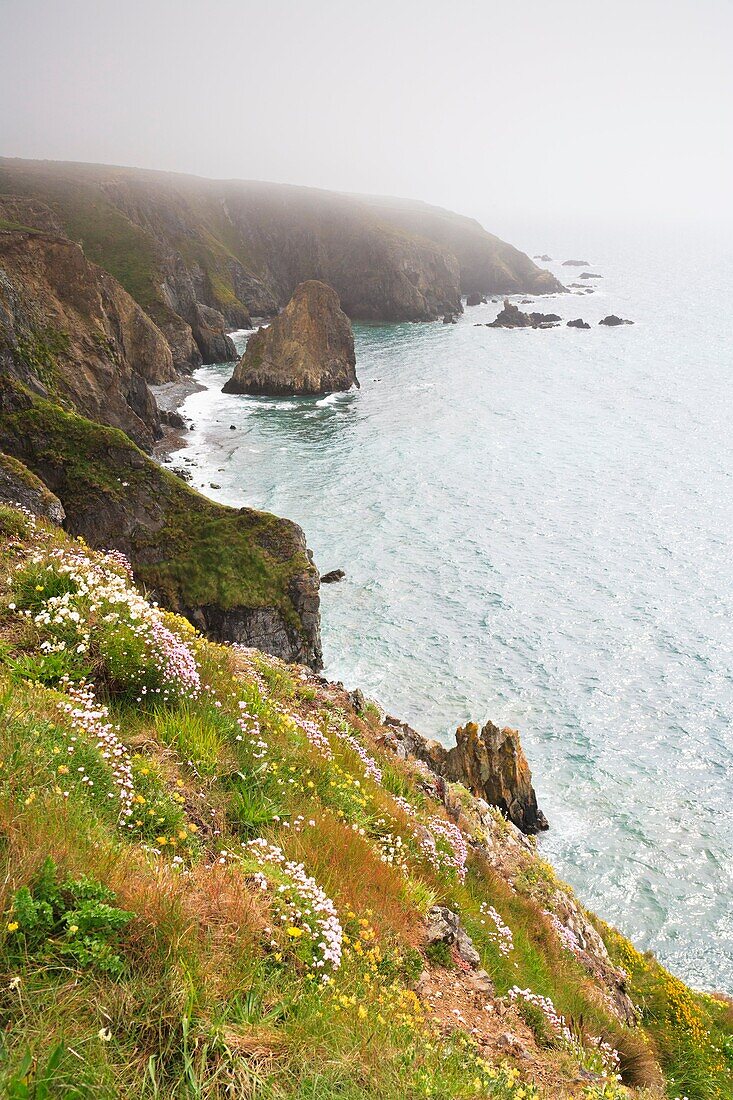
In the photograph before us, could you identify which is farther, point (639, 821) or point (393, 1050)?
point (639, 821)

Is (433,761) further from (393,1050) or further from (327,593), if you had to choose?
(327,593)

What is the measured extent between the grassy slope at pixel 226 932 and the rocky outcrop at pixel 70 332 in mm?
43912

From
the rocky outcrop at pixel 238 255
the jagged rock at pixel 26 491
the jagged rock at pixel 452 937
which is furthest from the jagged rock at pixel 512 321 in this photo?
the jagged rock at pixel 452 937

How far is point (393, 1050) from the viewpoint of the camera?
4.34 metres

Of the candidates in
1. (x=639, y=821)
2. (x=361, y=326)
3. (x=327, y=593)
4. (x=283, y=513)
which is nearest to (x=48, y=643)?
(x=639, y=821)

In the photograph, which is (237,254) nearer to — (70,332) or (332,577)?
(70,332)

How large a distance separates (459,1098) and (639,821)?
87.2 ft

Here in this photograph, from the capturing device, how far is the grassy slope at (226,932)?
358 centimetres

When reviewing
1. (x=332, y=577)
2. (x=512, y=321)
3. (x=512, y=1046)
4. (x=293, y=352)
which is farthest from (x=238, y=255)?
(x=512, y=1046)

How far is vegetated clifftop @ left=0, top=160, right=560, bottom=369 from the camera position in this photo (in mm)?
102938

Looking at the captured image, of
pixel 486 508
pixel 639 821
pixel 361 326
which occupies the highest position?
pixel 361 326

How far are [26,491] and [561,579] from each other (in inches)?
1334

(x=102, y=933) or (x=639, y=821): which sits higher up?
(x=102, y=933)

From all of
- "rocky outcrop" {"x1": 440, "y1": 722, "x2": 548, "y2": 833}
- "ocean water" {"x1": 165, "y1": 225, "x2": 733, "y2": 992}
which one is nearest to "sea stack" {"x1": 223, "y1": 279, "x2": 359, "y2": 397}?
"ocean water" {"x1": 165, "y1": 225, "x2": 733, "y2": 992}
